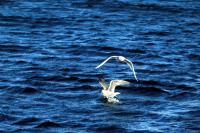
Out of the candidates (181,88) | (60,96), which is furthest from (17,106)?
(181,88)

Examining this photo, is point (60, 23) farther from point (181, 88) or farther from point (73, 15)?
point (181, 88)

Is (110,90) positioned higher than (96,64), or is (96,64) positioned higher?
(110,90)

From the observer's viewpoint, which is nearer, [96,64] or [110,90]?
[110,90]

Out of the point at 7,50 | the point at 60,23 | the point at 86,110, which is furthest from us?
the point at 60,23

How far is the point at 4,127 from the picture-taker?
31875 mm

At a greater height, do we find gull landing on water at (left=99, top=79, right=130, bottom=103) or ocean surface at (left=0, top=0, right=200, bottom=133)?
gull landing on water at (left=99, top=79, right=130, bottom=103)

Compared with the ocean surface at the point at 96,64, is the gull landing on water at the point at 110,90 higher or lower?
higher

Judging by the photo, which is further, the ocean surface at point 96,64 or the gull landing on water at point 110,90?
the gull landing on water at point 110,90

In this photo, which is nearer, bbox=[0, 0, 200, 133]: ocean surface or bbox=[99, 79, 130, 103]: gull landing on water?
bbox=[0, 0, 200, 133]: ocean surface

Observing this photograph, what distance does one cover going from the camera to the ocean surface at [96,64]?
33.2 meters

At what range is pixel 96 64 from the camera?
142 ft

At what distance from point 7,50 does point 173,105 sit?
1412 cm

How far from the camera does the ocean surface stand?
109ft

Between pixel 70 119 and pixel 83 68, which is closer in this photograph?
pixel 70 119
